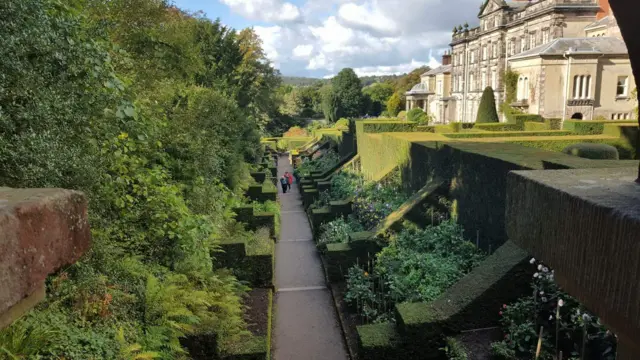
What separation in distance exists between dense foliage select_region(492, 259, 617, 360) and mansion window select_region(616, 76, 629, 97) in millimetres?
34407

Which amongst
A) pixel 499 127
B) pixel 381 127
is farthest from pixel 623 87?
pixel 381 127

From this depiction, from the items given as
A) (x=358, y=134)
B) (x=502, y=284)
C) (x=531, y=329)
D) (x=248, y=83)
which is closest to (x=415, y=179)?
(x=502, y=284)

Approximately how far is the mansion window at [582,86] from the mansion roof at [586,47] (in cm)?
180

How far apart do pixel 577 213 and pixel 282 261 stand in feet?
46.6

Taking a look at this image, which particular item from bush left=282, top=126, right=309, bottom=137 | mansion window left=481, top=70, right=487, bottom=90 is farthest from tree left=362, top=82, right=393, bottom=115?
mansion window left=481, top=70, right=487, bottom=90

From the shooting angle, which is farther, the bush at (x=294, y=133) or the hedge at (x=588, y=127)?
the bush at (x=294, y=133)

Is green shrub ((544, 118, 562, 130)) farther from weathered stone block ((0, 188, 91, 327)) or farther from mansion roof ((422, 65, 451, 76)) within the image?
mansion roof ((422, 65, 451, 76))

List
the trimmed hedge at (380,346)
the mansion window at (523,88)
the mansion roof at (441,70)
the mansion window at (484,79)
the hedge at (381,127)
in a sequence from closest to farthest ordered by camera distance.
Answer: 1. the trimmed hedge at (380,346)
2. the hedge at (381,127)
3. the mansion window at (523,88)
4. the mansion window at (484,79)
5. the mansion roof at (441,70)

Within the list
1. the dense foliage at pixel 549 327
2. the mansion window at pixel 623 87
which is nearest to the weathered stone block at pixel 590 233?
the dense foliage at pixel 549 327

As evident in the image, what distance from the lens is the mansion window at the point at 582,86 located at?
110 feet

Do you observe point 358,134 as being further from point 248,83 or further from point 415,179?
point 415,179

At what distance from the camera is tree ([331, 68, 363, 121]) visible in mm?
74875

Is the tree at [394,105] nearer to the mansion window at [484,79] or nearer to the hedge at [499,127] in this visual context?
the mansion window at [484,79]

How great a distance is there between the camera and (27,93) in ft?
16.7
